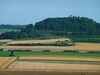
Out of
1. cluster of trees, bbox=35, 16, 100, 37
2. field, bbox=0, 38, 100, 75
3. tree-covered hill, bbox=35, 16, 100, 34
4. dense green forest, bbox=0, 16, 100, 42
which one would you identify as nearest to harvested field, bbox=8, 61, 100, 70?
field, bbox=0, 38, 100, 75

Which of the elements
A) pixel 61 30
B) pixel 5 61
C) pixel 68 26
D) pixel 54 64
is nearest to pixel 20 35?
pixel 61 30

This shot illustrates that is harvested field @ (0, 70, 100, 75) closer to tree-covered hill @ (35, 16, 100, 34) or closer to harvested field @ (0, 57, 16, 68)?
harvested field @ (0, 57, 16, 68)

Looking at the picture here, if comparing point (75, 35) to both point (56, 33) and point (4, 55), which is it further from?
point (4, 55)

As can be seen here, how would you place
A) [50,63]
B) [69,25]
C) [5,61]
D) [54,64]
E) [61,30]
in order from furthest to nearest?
[69,25], [61,30], [5,61], [50,63], [54,64]

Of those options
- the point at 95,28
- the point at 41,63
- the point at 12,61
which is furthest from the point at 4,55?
the point at 95,28

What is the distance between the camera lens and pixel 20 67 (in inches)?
815

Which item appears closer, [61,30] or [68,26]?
[61,30]

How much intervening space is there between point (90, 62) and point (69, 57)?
2877 mm

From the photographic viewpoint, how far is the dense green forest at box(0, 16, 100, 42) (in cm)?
4309

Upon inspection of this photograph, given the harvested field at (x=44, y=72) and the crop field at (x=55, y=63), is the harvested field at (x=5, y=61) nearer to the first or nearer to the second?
the crop field at (x=55, y=63)

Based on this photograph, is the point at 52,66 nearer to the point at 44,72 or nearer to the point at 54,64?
the point at 54,64

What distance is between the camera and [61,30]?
50.5 metres

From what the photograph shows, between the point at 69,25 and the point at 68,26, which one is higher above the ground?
the point at 69,25

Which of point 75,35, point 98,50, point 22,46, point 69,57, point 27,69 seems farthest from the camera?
point 75,35
